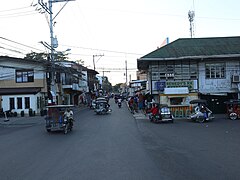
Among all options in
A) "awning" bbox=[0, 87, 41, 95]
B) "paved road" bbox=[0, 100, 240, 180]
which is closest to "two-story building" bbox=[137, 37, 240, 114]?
"awning" bbox=[0, 87, 41, 95]

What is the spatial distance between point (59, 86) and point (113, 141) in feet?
119

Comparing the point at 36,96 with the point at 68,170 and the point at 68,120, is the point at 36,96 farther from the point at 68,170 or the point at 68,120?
the point at 68,170

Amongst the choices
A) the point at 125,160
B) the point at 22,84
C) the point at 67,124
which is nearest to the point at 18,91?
the point at 22,84

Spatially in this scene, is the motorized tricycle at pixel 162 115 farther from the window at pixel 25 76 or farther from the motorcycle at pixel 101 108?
the window at pixel 25 76

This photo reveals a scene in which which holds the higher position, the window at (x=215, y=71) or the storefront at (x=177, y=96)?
the window at (x=215, y=71)

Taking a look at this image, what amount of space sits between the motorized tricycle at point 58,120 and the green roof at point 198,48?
482 inches

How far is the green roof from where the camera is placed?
97.0ft

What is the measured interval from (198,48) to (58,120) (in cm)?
1826

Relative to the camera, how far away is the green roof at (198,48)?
29562 mm

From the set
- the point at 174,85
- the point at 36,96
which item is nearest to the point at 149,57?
the point at 174,85

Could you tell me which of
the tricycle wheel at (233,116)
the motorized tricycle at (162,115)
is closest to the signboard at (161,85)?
the motorized tricycle at (162,115)

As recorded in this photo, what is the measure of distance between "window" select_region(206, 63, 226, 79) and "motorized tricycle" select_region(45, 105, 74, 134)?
1634cm

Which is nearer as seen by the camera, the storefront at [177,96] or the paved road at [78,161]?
the paved road at [78,161]

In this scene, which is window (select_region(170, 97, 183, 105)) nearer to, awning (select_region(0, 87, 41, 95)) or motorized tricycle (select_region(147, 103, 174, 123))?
motorized tricycle (select_region(147, 103, 174, 123))
